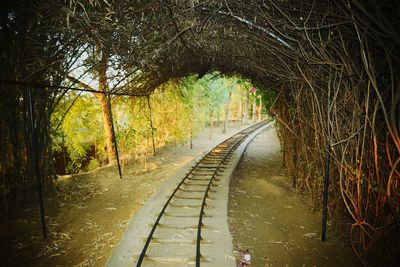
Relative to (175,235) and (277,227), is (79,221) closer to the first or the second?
(175,235)

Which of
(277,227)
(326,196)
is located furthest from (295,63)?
(277,227)

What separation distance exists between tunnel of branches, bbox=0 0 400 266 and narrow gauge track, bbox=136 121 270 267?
2.64 m

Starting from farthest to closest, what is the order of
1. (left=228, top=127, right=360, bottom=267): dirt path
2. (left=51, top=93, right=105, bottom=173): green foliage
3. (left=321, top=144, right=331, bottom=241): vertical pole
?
(left=51, top=93, right=105, bottom=173): green foliage < (left=321, top=144, right=331, bottom=241): vertical pole < (left=228, top=127, right=360, bottom=267): dirt path

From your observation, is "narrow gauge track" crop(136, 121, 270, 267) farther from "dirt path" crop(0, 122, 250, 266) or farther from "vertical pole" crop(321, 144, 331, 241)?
"vertical pole" crop(321, 144, 331, 241)

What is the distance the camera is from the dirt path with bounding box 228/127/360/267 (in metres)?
4.29

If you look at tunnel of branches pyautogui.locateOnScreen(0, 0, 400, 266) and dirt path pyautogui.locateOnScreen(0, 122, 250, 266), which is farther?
dirt path pyautogui.locateOnScreen(0, 122, 250, 266)

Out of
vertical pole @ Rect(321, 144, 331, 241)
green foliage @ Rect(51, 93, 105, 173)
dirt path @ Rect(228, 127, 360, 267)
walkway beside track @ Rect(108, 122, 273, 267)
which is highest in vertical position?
green foliage @ Rect(51, 93, 105, 173)

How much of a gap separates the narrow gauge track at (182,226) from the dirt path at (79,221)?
81 cm

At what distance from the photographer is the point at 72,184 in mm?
7938

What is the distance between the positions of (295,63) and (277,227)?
11.6 ft

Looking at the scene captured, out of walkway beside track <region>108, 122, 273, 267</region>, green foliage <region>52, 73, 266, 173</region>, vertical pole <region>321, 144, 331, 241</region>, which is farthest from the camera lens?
green foliage <region>52, 73, 266, 173</region>

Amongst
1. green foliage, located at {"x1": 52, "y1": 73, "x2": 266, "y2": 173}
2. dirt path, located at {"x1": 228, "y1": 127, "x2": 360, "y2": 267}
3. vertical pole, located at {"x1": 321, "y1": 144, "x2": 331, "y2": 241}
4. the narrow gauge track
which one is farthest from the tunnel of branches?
the narrow gauge track

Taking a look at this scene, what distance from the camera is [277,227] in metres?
5.38

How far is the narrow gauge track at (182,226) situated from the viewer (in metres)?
4.07
